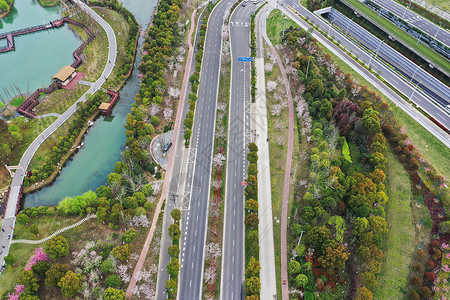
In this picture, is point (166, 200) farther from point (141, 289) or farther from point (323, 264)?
point (323, 264)

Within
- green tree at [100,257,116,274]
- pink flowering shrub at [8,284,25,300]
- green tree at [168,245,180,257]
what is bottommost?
pink flowering shrub at [8,284,25,300]

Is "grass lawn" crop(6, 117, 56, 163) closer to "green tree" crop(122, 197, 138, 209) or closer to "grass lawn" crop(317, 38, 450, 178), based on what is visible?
"green tree" crop(122, 197, 138, 209)

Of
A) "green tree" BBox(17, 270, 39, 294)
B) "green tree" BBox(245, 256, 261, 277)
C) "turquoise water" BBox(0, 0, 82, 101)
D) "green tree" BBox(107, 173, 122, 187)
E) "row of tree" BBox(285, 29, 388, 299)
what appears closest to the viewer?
"green tree" BBox(17, 270, 39, 294)

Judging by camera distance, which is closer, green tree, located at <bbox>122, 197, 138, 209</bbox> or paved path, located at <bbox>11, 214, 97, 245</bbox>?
paved path, located at <bbox>11, 214, 97, 245</bbox>

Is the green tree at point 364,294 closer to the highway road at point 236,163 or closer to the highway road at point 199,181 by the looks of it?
the highway road at point 236,163

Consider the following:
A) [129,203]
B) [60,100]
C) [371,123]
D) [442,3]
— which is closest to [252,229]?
[129,203]

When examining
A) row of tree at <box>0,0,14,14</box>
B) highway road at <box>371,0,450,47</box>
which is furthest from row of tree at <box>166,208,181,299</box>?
row of tree at <box>0,0,14,14</box>

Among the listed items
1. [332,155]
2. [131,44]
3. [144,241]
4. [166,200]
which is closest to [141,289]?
[144,241]
